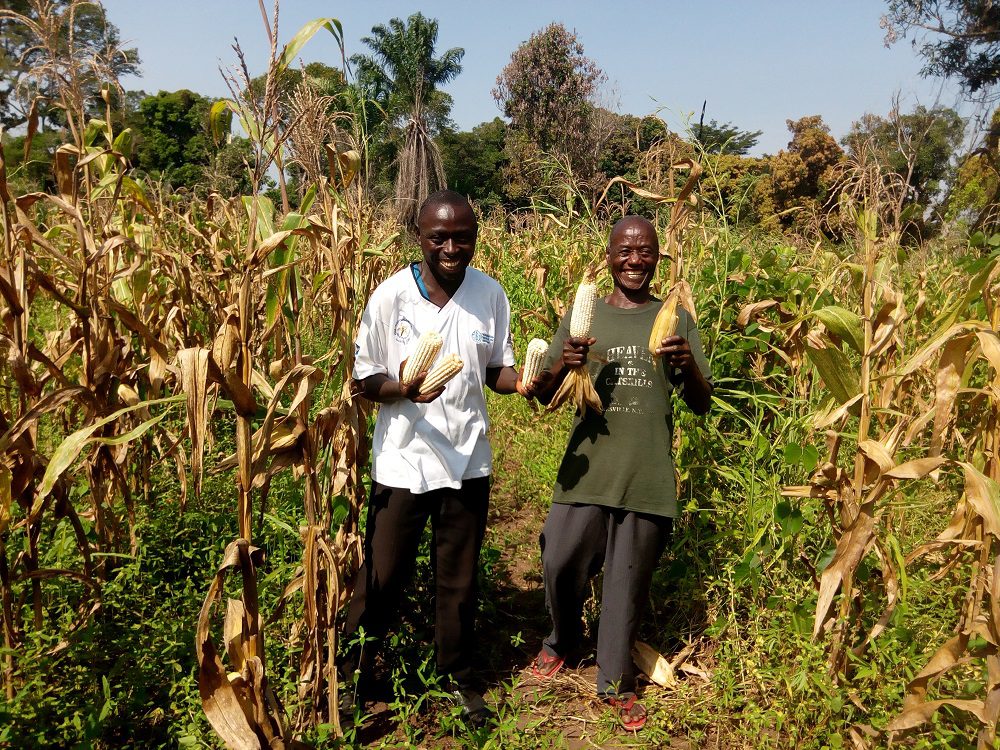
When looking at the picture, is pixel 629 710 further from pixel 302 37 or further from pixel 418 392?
pixel 302 37

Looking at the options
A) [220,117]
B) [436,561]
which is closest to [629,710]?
[436,561]

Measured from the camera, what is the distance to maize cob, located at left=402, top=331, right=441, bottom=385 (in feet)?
7.26

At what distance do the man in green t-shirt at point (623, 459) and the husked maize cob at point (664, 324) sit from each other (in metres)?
0.09

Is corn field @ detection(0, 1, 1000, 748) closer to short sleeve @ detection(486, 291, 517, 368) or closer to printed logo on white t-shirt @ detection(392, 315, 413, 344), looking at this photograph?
printed logo on white t-shirt @ detection(392, 315, 413, 344)

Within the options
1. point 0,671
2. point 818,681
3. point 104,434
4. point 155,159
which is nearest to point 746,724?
point 818,681

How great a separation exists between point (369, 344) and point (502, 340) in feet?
1.66

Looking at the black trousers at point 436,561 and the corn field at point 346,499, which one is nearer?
the corn field at point 346,499

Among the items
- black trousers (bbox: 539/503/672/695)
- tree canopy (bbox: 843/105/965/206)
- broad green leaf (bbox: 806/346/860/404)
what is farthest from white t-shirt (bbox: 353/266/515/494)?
tree canopy (bbox: 843/105/965/206)

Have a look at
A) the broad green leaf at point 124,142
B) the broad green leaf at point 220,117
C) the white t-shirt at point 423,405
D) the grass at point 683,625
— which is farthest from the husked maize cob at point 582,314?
the broad green leaf at point 124,142

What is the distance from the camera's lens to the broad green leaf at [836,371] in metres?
2.12

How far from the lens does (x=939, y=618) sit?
9.11 ft

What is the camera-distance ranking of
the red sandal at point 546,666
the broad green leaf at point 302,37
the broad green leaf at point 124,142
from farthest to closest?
the broad green leaf at point 124,142 → the red sandal at point 546,666 → the broad green leaf at point 302,37

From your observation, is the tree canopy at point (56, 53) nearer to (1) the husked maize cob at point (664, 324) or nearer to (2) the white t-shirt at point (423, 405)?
(2) the white t-shirt at point (423, 405)

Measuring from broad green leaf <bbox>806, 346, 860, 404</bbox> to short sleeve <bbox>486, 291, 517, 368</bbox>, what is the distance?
1.03 metres
